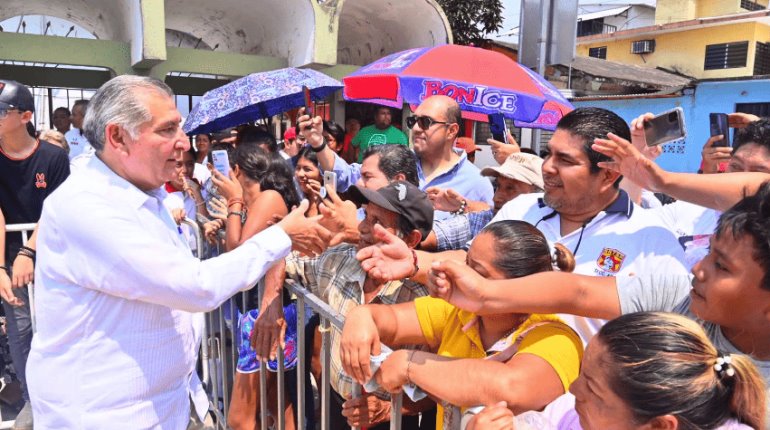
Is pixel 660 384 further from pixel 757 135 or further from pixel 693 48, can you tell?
pixel 693 48

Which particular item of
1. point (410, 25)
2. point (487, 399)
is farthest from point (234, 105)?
point (410, 25)

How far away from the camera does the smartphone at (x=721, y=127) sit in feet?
9.78

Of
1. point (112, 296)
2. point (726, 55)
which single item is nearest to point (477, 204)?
point (112, 296)

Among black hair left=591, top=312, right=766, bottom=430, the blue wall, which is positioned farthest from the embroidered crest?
the blue wall

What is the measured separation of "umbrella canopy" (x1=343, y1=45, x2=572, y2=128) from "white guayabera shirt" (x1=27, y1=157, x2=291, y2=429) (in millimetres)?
3062

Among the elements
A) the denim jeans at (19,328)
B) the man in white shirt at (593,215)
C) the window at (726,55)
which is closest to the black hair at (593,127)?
the man in white shirt at (593,215)

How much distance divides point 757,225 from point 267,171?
245 centimetres

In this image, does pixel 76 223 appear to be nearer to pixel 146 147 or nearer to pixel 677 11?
pixel 146 147

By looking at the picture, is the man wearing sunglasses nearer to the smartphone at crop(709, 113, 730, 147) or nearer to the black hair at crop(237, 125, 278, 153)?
the black hair at crop(237, 125, 278, 153)

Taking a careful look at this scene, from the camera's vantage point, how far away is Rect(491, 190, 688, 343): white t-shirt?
81.7 inches

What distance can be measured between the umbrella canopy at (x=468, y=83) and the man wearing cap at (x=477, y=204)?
1418 mm

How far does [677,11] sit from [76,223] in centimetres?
3109

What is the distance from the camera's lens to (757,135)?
7.88 feet

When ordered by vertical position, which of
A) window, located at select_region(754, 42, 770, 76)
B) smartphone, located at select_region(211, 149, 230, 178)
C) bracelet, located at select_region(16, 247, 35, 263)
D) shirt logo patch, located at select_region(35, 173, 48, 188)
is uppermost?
window, located at select_region(754, 42, 770, 76)
